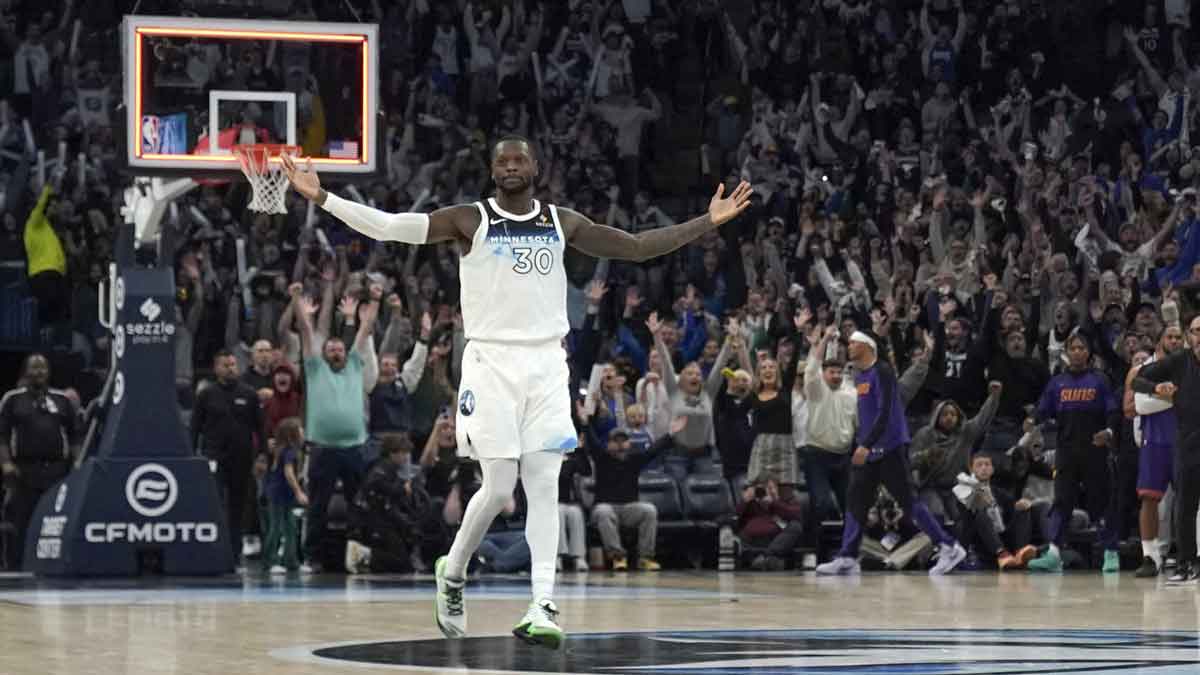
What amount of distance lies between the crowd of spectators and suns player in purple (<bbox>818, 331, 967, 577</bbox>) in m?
1.17

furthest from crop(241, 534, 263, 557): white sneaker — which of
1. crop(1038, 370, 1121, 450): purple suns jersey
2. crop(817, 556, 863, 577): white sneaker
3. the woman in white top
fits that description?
crop(1038, 370, 1121, 450): purple suns jersey

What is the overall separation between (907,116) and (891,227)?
311 cm

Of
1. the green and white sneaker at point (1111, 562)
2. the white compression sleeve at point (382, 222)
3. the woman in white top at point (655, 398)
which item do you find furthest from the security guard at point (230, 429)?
the white compression sleeve at point (382, 222)

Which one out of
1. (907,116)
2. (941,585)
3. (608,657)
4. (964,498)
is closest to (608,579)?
(941,585)

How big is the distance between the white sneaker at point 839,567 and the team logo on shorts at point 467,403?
8.71m

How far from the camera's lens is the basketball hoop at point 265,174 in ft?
51.8

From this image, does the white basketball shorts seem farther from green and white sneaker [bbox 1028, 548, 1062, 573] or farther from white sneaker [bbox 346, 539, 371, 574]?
green and white sneaker [bbox 1028, 548, 1062, 573]

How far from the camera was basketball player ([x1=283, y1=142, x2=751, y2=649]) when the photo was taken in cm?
1001

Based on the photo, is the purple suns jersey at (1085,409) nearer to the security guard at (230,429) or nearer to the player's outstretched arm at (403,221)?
the security guard at (230,429)

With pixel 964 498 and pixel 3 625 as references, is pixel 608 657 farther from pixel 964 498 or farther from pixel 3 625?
pixel 964 498

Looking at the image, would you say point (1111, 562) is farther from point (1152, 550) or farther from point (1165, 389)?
point (1165, 389)

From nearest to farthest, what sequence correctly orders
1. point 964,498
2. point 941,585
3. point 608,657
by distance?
point 608,657 → point 941,585 → point 964,498

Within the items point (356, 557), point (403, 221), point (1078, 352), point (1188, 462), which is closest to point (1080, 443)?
point (1078, 352)

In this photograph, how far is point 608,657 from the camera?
31.0 ft
